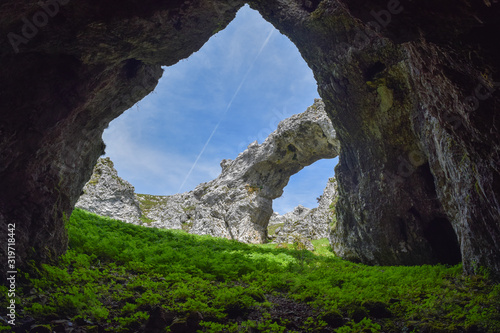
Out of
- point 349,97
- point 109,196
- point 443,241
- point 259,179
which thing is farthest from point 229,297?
point 109,196

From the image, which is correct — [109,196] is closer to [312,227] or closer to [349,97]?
[312,227]

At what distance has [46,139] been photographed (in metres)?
8.57

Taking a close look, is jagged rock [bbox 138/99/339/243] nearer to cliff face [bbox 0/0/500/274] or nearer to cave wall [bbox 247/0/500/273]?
cave wall [bbox 247/0/500/273]

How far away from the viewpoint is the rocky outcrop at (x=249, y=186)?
3045 centimetres

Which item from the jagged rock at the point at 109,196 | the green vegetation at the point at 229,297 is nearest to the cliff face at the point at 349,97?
the green vegetation at the point at 229,297

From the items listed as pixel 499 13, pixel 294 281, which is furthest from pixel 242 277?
pixel 499 13

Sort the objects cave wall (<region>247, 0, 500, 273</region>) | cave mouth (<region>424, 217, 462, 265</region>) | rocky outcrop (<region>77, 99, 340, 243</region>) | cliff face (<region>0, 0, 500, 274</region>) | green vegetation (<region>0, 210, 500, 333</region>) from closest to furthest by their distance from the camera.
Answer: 1. cave wall (<region>247, 0, 500, 273</region>)
2. cliff face (<region>0, 0, 500, 274</region>)
3. green vegetation (<region>0, 210, 500, 333</region>)
4. cave mouth (<region>424, 217, 462, 265</region>)
5. rocky outcrop (<region>77, 99, 340, 243</region>)

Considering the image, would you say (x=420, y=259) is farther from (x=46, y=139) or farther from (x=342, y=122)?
(x=46, y=139)

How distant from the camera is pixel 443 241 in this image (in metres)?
13.6

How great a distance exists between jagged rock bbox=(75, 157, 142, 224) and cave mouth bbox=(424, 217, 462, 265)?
27514 millimetres

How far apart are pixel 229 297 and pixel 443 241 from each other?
11.6 meters

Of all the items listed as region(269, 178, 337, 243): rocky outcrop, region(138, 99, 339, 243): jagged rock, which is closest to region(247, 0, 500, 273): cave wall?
region(138, 99, 339, 243): jagged rock

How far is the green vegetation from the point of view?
616 cm

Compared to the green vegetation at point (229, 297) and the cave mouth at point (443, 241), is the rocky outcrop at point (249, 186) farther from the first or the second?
the green vegetation at point (229, 297)
